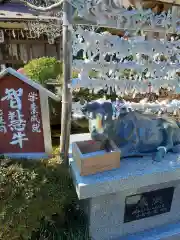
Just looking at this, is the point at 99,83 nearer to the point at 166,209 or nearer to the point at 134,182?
the point at 134,182

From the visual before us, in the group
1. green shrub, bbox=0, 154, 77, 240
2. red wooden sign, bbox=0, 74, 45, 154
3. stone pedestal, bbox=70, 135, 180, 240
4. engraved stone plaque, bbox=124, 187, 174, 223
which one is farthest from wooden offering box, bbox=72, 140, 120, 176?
engraved stone plaque, bbox=124, 187, 174, 223

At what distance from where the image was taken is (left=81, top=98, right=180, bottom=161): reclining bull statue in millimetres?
2027

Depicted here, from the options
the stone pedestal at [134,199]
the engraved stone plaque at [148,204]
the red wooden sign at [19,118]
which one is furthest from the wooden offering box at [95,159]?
the engraved stone plaque at [148,204]

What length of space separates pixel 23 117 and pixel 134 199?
4.31 ft

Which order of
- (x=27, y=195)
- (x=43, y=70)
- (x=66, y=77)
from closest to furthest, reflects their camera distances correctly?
(x=27, y=195) → (x=66, y=77) → (x=43, y=70)

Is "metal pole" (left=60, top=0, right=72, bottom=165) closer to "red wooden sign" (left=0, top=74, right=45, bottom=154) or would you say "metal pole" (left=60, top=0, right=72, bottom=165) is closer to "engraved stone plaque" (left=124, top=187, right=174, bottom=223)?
"red wooden sign" (left=0, top=74, right=45, bottom=154)

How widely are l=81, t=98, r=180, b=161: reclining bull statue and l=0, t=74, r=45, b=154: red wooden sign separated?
16.7 inches

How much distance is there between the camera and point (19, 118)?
77.9 inches

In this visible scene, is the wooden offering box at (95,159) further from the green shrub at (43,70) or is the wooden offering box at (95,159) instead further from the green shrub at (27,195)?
the green shrub at (43,70)

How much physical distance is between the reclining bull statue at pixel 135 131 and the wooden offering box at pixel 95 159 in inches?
4.8

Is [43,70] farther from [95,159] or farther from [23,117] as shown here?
[95,159]

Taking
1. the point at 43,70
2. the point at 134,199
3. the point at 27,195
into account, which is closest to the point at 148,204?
the point at 134,199

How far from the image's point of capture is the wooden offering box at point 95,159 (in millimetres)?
1970

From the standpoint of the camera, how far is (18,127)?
200 centimetres
